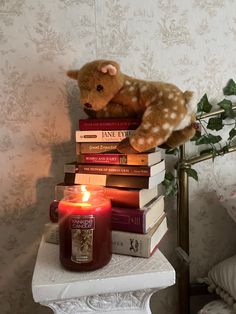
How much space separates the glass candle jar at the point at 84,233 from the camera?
0.66m

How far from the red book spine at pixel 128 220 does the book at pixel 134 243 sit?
0.04 feet

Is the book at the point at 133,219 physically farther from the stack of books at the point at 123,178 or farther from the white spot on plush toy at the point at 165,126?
the white spot on plush toy at the point at 165,126

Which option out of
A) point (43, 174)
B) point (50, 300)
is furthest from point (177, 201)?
point (50, 300)

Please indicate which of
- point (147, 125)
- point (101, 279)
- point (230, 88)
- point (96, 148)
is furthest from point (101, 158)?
point (230, 88)

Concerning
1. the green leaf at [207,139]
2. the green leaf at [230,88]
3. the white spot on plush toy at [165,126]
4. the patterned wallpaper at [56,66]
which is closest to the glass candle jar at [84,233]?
the white spot on plush toy at [165,126]

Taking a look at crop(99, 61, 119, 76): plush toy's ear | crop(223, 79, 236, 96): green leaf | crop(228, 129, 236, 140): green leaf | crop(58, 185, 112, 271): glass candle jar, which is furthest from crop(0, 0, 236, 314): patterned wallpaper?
crop(58, 185, 112, 271): glass candle jar

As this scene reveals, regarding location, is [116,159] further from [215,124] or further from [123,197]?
[215,124]

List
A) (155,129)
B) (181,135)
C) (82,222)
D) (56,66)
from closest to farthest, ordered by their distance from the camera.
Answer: (82,222) < (155,129) < (181,135) < (56,66)

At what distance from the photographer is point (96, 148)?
0.83 metres

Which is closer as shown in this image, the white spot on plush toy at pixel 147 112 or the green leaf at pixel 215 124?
the white spot on plush toy at pixel 147 112

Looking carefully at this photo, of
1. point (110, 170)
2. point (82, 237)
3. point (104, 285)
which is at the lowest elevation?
point (104, 285)

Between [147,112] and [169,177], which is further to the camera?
[169,177]

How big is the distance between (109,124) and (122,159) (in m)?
0.10

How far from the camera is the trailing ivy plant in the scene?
1034mm
